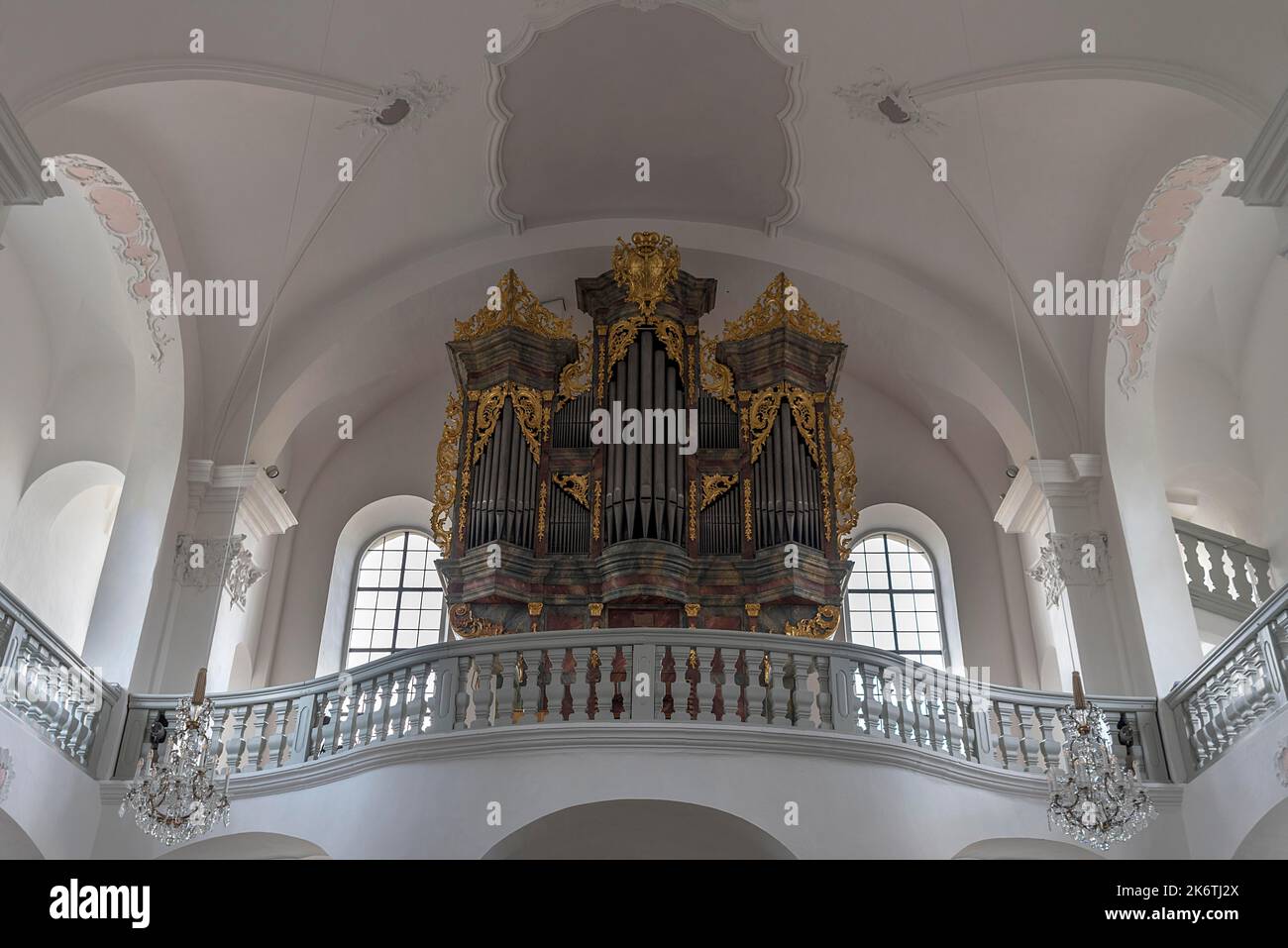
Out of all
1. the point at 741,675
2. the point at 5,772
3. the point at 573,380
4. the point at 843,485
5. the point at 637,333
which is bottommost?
the point at 5,772

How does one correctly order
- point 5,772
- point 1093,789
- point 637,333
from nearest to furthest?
1. point 1093,789
2. point 5,772
3. point 637,333

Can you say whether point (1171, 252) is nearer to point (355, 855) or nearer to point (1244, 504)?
point (1244, 504)

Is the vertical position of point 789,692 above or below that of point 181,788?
above

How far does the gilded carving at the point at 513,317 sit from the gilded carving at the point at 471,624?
2711 mm

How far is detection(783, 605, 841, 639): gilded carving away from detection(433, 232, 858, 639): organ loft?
1cm

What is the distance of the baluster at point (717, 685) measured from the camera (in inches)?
333

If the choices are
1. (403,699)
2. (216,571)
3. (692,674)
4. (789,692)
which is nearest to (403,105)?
(216,571)

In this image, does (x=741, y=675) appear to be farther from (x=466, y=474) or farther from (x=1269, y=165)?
(x=1269, y=165)

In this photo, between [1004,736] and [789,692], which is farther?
[1004,736]

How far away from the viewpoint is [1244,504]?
12.5m

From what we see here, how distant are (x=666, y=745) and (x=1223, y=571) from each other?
6161mm

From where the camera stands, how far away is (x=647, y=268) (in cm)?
1164

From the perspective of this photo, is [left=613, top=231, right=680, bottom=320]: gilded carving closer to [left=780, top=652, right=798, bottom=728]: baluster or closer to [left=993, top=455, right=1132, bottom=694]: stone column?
[left=993, top=455, right=1132, bottom=694]: stone column

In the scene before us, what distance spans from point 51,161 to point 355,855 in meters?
5.48
